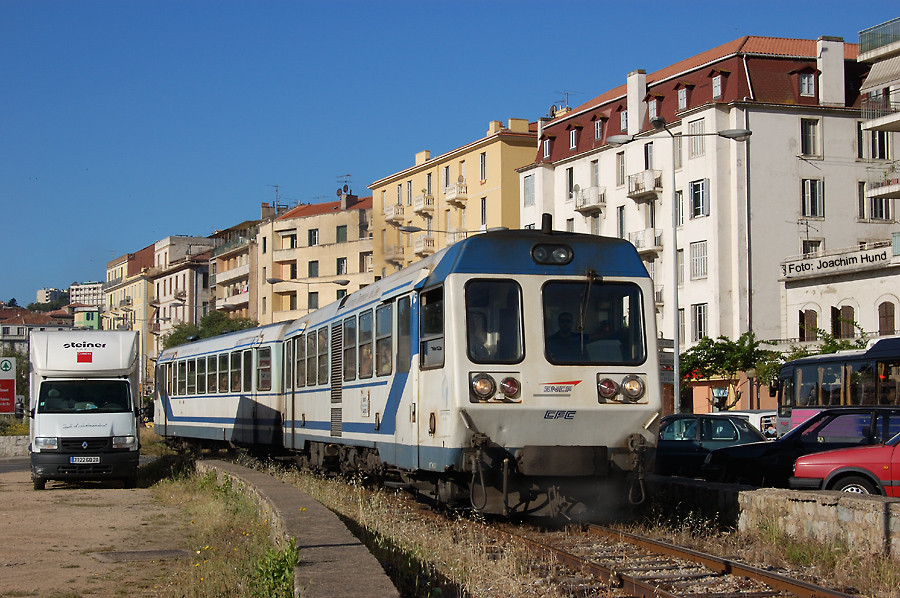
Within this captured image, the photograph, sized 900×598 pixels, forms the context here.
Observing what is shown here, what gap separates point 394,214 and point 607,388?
2692 inches

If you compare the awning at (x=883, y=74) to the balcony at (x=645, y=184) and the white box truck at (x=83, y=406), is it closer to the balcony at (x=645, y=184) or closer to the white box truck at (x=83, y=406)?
A: the balcony at (x=645, y=184)

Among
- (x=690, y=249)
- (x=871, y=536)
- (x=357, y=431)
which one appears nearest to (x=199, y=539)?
(x=357, y=431)

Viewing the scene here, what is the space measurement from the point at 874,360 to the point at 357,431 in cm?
1299

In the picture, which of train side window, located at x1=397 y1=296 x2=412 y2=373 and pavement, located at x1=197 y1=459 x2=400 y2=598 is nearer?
pavement, located at x1=197 y1=459 x2=400 y2=598

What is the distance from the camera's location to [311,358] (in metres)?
20.6

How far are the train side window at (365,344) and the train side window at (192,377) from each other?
54.2ft

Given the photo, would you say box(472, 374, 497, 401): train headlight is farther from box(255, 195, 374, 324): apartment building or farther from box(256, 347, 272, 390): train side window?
box(255, 195, 374, 324): apartment building

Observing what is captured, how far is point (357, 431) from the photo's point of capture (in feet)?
55.3

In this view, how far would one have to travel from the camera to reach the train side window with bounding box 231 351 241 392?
27083 millimetres

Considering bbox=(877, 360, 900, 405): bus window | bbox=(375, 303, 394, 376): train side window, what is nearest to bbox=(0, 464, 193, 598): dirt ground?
bbox=(375, 303, 394, 376): train side window

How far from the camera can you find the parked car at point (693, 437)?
2178cm

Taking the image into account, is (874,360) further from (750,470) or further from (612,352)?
(612,352)

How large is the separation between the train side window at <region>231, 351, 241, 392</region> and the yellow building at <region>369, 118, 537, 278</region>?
118ft

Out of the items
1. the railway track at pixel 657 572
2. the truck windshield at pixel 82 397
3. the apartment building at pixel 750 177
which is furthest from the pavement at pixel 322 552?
the apartment building at pixel 750 177
